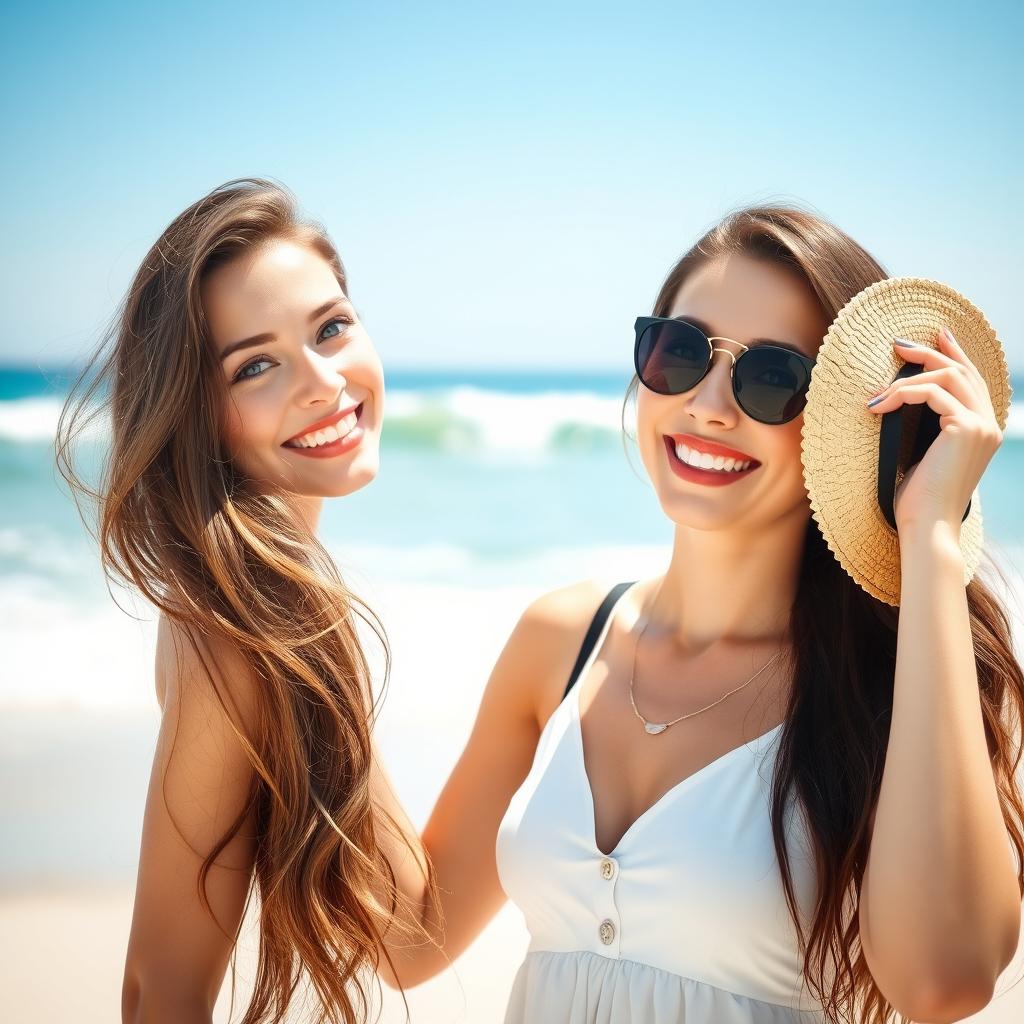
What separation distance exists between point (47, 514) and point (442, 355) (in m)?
15.8

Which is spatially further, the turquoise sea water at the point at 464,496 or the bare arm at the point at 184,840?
the turquoise sea water at the point at 464,496

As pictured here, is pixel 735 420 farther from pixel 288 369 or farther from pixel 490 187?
pixel 490 187

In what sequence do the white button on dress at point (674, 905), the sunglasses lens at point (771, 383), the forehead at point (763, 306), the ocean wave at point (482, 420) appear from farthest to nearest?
1. the ocean wave at point (482, 420)
2. the forehead at point (763, 306)
3. the sunglasses lens at point (771, 383)
4. the white button on dress at point (674, 905)

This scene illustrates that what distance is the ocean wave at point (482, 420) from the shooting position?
21344mm

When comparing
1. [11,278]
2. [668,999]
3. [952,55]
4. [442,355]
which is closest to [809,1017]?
[668,999]

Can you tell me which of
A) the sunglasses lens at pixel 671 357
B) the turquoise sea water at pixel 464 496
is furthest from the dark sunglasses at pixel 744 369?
the turquoise sea water at pixel 464 496

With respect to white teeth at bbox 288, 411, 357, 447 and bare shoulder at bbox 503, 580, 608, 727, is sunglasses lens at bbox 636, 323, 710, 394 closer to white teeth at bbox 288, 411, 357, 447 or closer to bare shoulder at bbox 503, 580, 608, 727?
bare shoulder at bbox 503, 580, 608, 727

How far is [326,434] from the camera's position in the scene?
2.79m

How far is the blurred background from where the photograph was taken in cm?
1700

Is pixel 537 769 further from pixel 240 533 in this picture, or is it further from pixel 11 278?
pixel 11 278

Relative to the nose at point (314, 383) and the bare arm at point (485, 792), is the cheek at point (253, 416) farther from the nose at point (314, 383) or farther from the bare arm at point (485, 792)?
the bare arm at point (485, 792)

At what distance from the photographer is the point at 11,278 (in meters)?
24.2

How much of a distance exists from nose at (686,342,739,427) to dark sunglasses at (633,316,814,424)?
13 millimetres

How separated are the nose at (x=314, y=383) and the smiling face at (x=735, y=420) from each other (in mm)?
835
